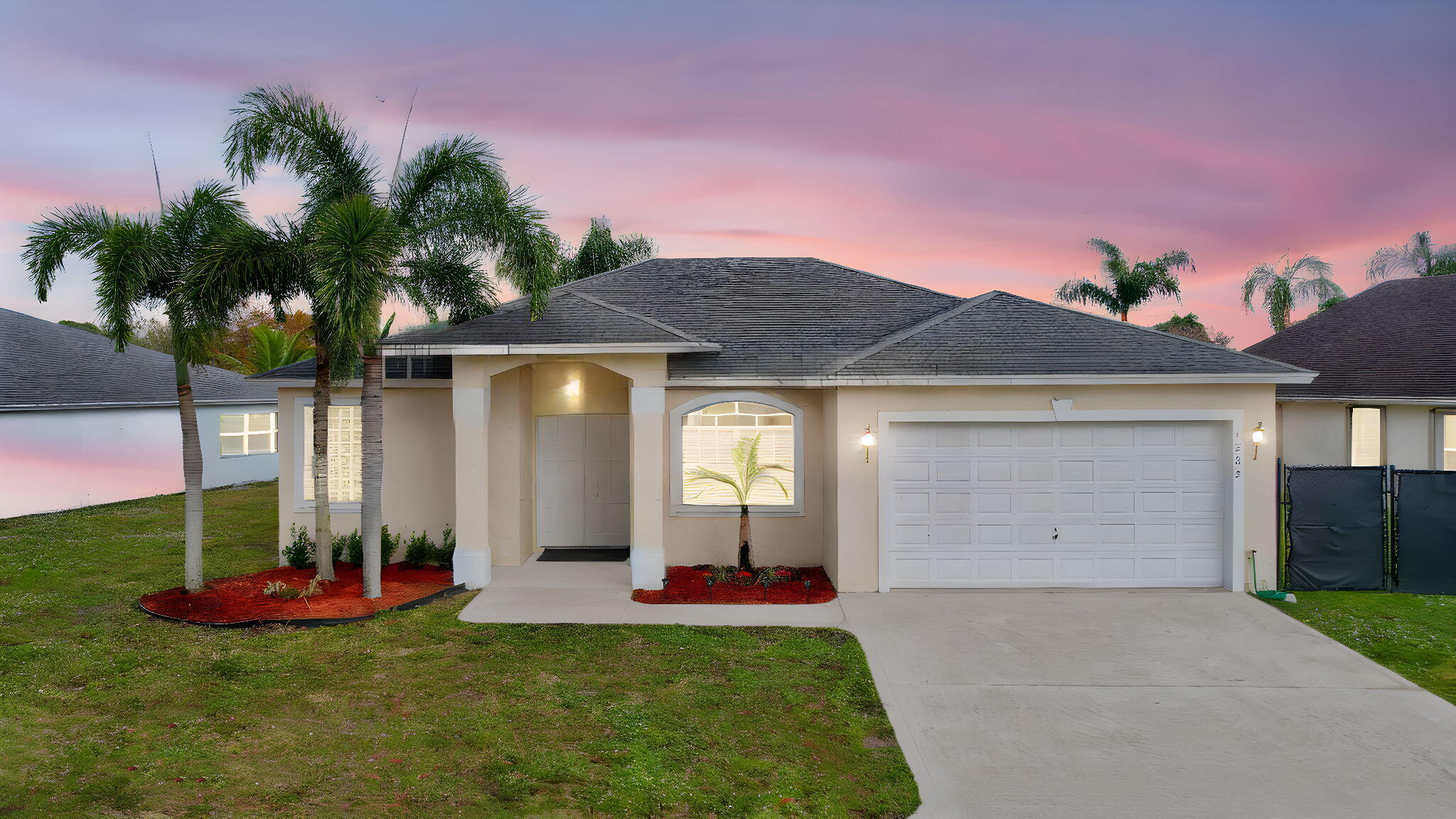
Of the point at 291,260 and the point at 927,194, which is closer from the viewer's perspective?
the point at 291,260

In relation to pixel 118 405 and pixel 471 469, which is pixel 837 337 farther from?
pixel 118 405

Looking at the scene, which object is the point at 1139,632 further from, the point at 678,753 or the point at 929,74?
the point at 929,74

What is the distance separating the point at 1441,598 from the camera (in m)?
9.14

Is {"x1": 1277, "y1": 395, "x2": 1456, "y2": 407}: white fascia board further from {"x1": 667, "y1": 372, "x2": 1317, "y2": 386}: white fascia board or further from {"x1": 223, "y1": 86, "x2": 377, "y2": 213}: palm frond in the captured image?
{"x1": 223, "y1": 86, "x2": 377, "y2": 213}: palm frond

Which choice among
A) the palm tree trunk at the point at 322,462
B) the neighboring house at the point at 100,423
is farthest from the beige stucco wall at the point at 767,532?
the neighboring house at the point at 100,423

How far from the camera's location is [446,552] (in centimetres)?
1069

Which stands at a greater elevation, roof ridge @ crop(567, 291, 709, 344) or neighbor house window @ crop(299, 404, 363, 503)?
roof ridge @ crop(567, 291, 709, 344)

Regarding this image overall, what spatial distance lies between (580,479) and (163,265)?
6335 mm

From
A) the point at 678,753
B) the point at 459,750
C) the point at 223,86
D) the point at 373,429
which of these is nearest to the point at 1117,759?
the point at 678,753

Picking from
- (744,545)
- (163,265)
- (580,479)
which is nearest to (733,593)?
(744,545)

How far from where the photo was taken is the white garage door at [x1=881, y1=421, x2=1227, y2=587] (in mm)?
9516

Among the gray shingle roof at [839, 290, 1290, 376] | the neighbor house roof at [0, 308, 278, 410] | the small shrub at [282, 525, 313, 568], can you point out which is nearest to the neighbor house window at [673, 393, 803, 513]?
the gray shingle roof at [839, 290, 1290, 376]

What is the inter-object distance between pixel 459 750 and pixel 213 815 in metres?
1.50

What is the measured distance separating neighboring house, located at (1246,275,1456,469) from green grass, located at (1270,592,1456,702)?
185 inches
